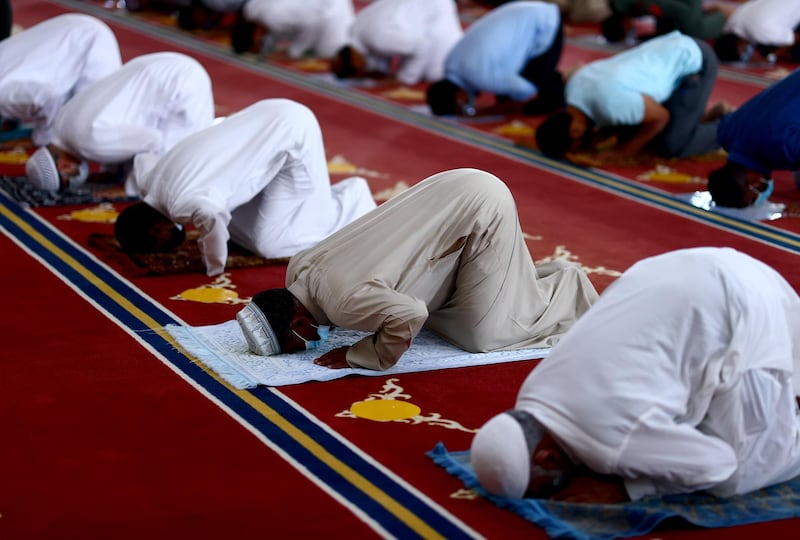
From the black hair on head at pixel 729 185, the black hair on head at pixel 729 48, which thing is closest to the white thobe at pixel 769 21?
the black hair on head at pixel 729 48

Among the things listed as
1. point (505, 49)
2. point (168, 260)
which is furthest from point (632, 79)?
point (168, 260)

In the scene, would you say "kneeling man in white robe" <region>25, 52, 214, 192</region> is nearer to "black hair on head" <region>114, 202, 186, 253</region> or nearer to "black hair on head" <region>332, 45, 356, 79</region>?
"black hair on head" <region>114, 202, 186, 253</region>

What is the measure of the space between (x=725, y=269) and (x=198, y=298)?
186cm

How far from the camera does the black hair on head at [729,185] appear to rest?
16.2ft

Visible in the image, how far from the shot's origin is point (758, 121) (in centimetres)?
481

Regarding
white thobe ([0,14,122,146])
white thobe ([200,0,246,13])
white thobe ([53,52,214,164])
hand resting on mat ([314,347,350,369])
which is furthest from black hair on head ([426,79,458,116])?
hand resting on mat ([314,347,350,369])

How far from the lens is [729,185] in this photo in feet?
16.3

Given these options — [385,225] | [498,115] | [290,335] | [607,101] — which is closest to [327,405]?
[290,335]

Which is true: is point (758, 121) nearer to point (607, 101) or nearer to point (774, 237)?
point (774, 237)

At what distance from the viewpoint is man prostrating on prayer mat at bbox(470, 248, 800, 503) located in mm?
2361

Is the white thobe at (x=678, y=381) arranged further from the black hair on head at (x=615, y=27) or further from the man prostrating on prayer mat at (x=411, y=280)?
the black hair on head at (x=615, y=27)

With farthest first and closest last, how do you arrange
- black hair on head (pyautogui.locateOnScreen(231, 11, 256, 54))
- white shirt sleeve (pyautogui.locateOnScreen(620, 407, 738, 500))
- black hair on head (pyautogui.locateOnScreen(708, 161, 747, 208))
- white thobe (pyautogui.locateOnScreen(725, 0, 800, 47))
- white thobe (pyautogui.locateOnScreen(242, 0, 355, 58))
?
black hair on head (pyautogui.locateOnScreen(231, 11, 256, 54)) < white thobe (pyautogui.locateOnScreen(242, 0, 355, 58)) < white thobe (pyautogui.locateOnScreen(725, 0, 800, 47)) < black hair on head (pyautogui.locateOnScreen(708, 161, 747, 208)) < white shirt sleeve (pyautogui.locateOnScreen(620, 407, 738, 500))

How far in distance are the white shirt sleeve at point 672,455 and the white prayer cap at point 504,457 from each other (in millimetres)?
168

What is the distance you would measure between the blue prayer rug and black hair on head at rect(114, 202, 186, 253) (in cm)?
181
